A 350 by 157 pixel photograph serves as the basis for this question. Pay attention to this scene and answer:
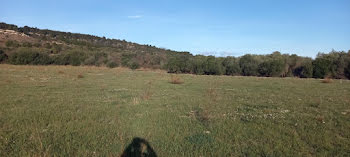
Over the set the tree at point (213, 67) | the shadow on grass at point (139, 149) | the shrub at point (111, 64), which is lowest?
the shadow on grass at point (139, 149)

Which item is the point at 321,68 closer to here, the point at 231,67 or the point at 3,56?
the point at 231,67

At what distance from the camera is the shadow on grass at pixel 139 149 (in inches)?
188

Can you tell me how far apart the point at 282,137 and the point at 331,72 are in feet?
161

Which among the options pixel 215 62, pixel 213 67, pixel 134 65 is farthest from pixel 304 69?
pixel 134 65

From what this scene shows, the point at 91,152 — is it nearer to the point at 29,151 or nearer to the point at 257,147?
the point at 29,151

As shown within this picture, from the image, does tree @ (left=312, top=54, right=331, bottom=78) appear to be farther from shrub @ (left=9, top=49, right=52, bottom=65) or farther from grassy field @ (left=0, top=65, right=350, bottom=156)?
shrub @ (left=9, top=49, right=52, bottom=65)

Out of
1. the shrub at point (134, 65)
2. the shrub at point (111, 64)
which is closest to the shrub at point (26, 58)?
the shrub at point (111, 64)

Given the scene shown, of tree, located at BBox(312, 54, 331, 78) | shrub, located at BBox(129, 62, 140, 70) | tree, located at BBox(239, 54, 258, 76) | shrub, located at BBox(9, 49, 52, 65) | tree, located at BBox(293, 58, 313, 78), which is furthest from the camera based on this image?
shrub, located at BBox(129, 62, 140, 70)

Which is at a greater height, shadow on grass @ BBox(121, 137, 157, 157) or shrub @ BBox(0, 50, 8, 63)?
shrub @ BBox(0, 50, 8, 63)

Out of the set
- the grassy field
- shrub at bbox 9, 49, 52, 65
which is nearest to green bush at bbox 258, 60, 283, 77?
the grassy field

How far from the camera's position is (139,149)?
200 inches

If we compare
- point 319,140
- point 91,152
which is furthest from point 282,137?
point 91,152

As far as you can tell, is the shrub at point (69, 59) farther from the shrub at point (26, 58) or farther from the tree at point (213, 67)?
the tree at point (213, 67)

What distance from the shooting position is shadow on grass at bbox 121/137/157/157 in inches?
188
